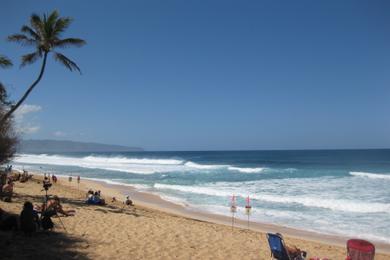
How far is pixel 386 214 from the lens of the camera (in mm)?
15883

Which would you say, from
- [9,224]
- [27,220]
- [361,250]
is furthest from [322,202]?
[9,224]

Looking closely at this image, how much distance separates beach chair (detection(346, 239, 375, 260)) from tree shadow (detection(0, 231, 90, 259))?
5.05 metres

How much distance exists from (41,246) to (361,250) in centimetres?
615

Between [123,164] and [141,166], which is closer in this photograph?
[141,166]

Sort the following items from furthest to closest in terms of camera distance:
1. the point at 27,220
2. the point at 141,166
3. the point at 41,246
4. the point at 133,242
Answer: the point at 141,166
the point at 133,242
the point at 27,220
the point at 41,246

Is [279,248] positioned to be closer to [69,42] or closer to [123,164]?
[69,42]

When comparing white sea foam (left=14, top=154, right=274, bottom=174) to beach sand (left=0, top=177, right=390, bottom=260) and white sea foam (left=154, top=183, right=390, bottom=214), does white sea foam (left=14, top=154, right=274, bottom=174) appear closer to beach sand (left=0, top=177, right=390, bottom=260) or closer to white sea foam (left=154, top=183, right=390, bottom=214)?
white sea foam (left=154, top=183, right=390, bottom=214)

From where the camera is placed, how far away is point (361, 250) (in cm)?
668

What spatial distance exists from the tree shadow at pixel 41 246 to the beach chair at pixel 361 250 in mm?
5049

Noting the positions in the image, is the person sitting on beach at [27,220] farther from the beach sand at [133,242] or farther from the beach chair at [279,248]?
the beach chair at [279,248]

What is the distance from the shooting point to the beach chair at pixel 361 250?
6.63 m

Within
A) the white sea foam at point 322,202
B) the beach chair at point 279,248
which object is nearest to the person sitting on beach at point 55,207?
the beach chair at point 279,248

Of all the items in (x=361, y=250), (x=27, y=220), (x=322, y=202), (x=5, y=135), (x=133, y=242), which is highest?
(x=5, y=135)

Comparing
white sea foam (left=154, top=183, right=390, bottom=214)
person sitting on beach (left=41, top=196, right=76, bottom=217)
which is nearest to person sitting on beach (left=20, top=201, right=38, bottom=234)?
person sitting on beach (left=41, top=196, right=76, bottom=217)
